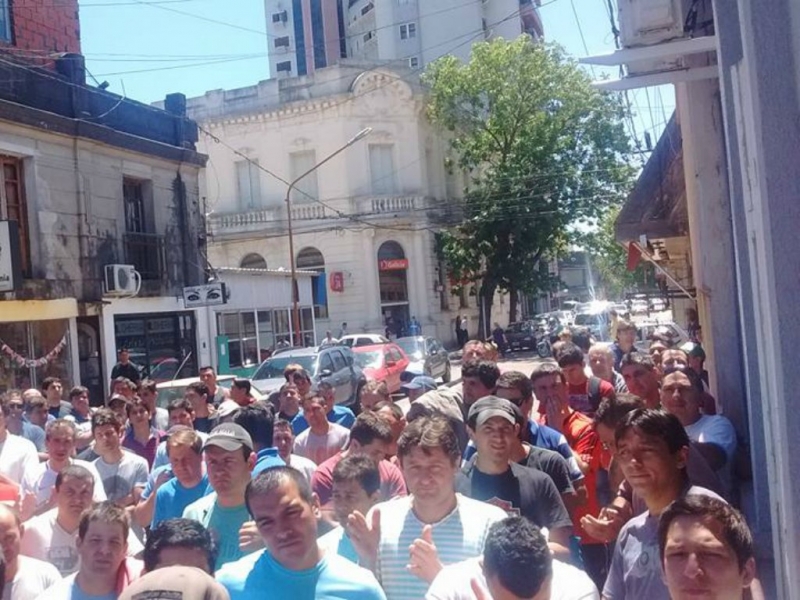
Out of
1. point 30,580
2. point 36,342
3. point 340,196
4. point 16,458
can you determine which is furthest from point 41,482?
point 340,196

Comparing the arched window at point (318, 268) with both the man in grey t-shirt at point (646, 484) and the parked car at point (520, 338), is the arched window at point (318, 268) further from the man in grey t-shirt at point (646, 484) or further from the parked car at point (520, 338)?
the man in grey t-shirt at point (646, 484)

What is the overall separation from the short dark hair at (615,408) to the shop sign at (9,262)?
487 inches

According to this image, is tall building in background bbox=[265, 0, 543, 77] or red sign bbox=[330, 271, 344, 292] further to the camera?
tall building in background bbox=[265, 0, 543, 77]

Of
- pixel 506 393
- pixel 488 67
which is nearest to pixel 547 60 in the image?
pixel 488 67

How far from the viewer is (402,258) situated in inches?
1510

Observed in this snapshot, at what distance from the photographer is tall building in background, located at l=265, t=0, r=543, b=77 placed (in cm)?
4928

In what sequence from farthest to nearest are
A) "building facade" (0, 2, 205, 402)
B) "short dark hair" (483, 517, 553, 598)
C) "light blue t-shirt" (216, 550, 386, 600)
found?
"building facade" (0, 2, 205, 402), "light blue t-shirt" (216, 550, 386, 600), "short dark hair" (483, 517, 553, 598)

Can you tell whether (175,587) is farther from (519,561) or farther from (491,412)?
(491,412)

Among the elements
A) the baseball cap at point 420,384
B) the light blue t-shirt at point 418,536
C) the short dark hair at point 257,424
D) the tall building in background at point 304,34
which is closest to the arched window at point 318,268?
the tall building in background at point 304,34

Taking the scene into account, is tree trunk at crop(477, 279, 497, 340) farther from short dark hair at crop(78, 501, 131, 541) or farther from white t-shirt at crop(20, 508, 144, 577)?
short dark hair at crop(78, 501, 131, 541)

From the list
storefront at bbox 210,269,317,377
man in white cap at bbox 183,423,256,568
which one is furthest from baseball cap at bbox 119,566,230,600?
storefront at bbox 210,269,317,377

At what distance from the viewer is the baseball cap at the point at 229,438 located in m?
4.04

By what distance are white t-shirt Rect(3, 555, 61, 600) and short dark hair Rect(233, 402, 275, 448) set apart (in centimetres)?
155

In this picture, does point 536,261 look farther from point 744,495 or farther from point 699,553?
point 699,553
